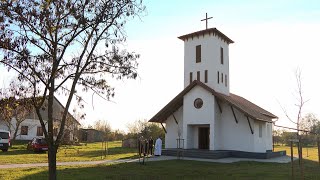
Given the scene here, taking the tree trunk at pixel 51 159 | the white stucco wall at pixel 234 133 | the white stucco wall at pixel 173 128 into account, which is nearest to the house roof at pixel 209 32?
the white stucco wall at pixel 234 133

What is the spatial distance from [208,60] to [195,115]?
5.40 meters

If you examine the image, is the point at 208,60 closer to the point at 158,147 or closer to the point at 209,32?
the point at 209,32

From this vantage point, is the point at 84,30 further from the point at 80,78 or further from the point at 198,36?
the point at 198,36

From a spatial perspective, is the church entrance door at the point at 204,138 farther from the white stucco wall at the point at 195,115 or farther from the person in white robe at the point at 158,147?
the person in white robe at the point at 158,147

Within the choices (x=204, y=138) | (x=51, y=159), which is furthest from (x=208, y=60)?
(x=51, y=159)

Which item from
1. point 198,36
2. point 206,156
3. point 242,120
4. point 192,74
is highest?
point 198,36

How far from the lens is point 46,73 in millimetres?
7680

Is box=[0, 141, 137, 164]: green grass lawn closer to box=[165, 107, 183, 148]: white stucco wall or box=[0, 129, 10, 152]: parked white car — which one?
box=[0, 129, 10, 152]: parked white car

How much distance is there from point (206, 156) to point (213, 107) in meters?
4.53

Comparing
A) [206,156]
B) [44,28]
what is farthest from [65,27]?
[206,156]

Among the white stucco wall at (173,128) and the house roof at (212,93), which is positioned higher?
the house roof at (212,93)

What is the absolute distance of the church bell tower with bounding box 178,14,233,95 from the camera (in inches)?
1206

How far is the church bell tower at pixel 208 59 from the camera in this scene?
3063 centimetres

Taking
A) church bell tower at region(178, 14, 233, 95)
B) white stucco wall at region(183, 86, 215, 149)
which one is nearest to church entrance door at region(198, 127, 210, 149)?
white stucco wall at region(183, 86, 215, 149)
